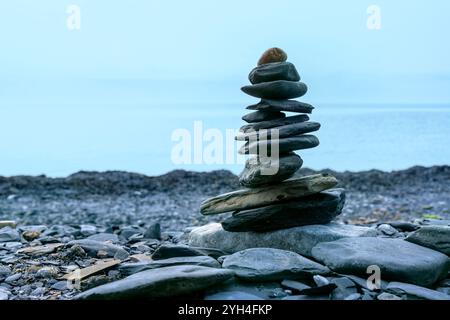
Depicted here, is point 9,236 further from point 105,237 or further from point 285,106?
point 285,106

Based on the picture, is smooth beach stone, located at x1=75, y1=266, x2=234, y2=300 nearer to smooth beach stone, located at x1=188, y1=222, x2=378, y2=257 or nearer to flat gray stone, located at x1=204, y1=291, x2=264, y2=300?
flat gray stone, located at x1=204, y1=291, x2=264, y2=300

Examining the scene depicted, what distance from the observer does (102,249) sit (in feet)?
22.2

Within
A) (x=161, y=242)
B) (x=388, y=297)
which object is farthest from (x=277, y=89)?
(x=161, y=242)

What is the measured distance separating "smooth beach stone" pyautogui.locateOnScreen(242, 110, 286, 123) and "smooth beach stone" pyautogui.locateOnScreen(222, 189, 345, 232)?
0.98 m

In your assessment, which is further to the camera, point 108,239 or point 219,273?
point 108,239

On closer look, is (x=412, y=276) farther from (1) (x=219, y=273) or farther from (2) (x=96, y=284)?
(2) (x=96, y=284)

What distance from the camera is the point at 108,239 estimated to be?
7953 mm

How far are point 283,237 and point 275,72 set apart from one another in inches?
→ 72.2

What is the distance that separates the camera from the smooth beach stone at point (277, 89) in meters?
6.02

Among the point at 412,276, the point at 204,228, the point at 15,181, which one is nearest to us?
the point at 412,276

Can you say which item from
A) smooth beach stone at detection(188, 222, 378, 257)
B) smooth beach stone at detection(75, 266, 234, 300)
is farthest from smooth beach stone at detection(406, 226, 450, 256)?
smooth beach stone at detection(75, 266, 234, 300)

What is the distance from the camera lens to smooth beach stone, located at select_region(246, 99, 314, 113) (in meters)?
6.07
